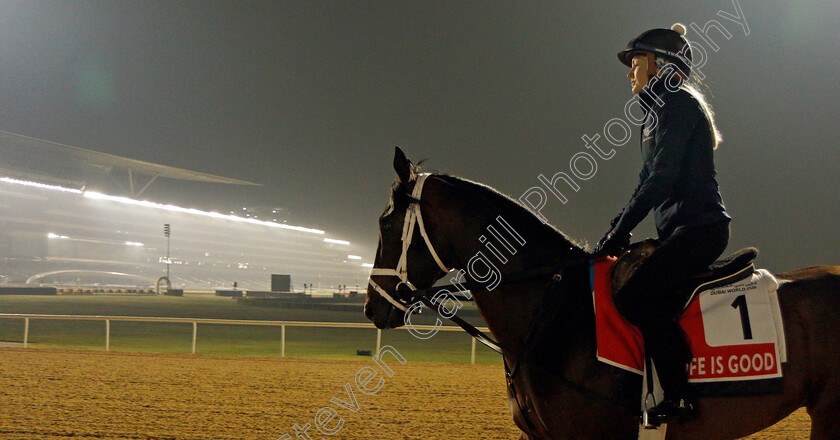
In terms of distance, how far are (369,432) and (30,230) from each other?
41.6 metres

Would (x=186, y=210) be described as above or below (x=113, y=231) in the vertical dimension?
above

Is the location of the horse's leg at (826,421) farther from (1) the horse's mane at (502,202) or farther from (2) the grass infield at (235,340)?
(2) the grass infield at (235,340)

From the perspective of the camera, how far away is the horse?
2201 mm

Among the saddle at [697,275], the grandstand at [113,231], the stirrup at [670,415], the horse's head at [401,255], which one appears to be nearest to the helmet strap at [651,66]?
the saddle at [697,275]

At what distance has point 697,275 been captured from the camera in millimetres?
2270

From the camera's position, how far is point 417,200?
2.51 m

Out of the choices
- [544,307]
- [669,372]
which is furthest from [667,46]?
[669,372]

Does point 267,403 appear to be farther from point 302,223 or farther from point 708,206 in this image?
point 302,223

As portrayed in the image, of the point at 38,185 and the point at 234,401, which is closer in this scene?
the point at 234,401

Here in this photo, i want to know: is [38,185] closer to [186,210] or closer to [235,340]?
[186,210]

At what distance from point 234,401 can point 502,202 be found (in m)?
6.20

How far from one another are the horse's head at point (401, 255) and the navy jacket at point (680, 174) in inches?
34.0

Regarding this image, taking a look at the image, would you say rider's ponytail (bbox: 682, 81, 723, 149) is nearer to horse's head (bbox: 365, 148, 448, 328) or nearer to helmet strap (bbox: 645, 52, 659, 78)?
helmet strap (bbox: 645, 52, 659, 78)

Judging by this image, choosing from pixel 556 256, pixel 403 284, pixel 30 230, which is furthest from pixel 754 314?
pixel 30 230
